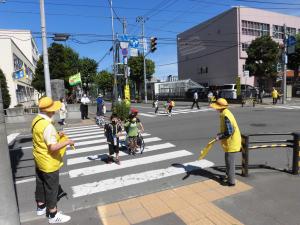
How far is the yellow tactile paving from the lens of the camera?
418 centimetres

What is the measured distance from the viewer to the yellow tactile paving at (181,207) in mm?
4176

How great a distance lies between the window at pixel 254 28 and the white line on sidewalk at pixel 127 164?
3920 centimetres

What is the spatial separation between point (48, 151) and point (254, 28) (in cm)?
4582

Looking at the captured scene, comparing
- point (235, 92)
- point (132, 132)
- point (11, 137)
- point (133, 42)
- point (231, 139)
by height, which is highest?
point (133, 42)

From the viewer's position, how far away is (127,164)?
7422 millimetres

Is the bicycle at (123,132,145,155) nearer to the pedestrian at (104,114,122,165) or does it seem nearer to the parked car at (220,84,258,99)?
the pedestrian at (104,114,122,165)

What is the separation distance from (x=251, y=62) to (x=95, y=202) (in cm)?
3486

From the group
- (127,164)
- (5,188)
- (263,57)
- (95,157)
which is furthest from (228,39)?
(5,188)

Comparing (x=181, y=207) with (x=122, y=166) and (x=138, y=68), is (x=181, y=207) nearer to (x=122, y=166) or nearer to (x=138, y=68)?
(x=122, y=166)

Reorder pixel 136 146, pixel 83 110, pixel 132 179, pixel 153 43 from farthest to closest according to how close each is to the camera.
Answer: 1. pixel 153 43
2. pixel 83 110
3. pixel 136 146
4. pixel 132 179

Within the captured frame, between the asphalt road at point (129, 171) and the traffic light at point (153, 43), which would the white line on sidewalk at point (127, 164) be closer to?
the asphalt road at point (129, 171)

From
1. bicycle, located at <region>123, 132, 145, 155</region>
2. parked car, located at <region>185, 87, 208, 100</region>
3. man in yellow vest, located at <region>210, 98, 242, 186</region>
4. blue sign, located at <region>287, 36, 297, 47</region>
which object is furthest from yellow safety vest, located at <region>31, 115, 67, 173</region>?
parked car, located at <region>185, 87, 208, 100</region>

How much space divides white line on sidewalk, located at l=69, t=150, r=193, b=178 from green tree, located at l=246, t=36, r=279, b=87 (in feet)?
99.7

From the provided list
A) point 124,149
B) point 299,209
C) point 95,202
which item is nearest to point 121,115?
point 124,149
